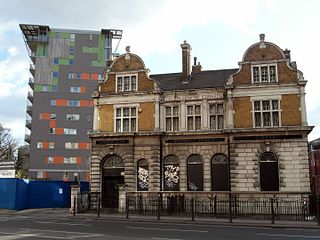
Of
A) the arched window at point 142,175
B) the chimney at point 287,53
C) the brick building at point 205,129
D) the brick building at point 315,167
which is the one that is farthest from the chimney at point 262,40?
the brick building at point 315,167

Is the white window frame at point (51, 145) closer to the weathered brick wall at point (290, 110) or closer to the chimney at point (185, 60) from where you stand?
the chimney at point (185, 60)

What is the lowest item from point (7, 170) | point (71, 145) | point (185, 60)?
point (7, 170)

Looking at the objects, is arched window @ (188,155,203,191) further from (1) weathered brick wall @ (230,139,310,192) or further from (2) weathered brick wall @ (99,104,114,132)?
(2) weathered brick wall @ (99,104,114,132)

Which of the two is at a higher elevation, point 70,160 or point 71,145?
point 71,145

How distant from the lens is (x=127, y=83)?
1299 inches

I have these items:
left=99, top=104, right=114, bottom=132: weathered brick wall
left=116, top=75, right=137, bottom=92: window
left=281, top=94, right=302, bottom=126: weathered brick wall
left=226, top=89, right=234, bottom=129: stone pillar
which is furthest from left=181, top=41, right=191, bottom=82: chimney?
left=281, top=94, right=302, bottom=126: weathered brick wall

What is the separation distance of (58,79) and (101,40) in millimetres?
12602

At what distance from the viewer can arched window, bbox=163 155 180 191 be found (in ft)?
99.6

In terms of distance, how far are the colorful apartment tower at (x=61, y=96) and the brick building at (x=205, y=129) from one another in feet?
146

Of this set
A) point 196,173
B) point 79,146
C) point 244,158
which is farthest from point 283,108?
point 79,146

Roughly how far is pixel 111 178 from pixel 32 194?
7.68 meters

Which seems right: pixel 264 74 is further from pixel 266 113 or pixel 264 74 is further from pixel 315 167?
pixel 315 167

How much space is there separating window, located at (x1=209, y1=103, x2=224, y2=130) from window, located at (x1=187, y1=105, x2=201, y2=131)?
0.99 metres

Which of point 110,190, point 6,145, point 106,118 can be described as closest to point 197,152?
point 110,190
